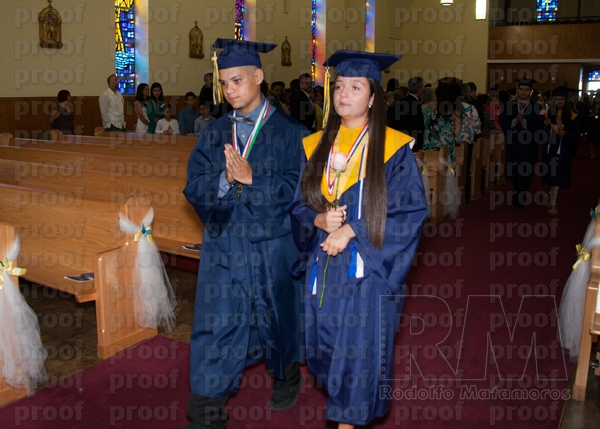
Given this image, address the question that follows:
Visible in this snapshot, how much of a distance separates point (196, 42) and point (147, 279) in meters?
10.7

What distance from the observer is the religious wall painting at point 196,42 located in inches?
548

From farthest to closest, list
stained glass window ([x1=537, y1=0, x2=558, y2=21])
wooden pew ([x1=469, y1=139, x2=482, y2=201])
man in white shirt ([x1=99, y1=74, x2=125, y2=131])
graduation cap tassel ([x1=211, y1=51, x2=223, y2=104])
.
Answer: stained glass window ([x1=537, y1=0, x2=558, y2=21])
man in white shirt ([x1=99, y1=74, x2=125, y2=131])
wooden pew ([x1=469, y1=139, x2=482, y2=201])
graduation cap tassel ([x1=211, y1=51, x2=223, y2=104])

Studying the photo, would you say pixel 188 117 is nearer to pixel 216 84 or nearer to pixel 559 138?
pixel 559 138

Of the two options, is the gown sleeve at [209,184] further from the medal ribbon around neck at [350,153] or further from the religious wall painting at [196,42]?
the religious wall painting at [196,42]

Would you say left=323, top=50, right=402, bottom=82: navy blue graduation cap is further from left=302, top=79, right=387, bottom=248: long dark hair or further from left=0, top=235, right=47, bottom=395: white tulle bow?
left=0, top=235, right=47, bottom=395: white tulle bow

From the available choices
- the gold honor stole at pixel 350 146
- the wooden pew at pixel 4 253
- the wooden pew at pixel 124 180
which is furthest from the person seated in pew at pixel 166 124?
the gold honor stole at pixel 350 146

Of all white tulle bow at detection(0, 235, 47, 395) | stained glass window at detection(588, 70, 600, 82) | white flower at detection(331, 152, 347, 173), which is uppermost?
stained glass window at detection(588, 70, 600, 82)

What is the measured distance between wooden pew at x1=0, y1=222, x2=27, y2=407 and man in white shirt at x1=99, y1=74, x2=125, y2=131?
8.11 metres

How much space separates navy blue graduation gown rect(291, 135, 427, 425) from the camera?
104 inches

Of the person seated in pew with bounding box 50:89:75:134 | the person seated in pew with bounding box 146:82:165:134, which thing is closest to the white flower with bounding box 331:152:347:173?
the person seated in pew with bounding box 50:89:75:134

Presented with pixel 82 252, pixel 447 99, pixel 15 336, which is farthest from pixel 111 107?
pixel 15 336

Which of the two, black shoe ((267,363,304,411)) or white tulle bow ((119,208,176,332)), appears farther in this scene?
white tulle bow ((119,208,176,332))

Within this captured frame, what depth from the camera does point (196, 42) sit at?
14023 mm

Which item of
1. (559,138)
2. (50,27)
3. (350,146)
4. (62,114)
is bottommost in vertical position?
(350,146)
